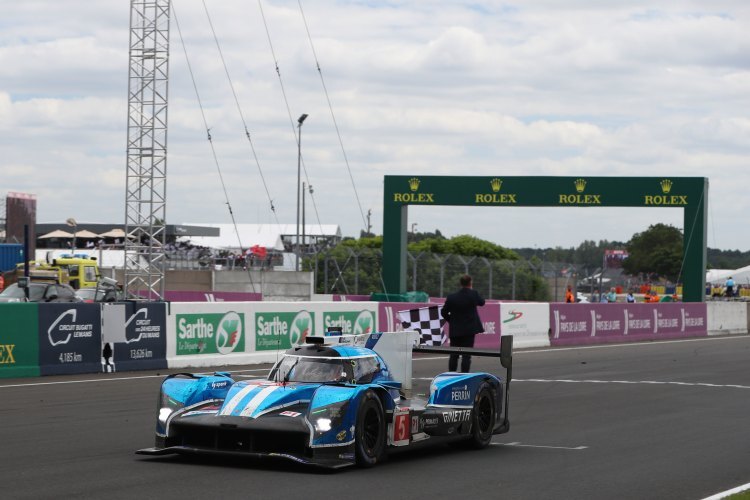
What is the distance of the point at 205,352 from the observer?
20.8m

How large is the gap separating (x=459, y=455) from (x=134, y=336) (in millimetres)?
10520

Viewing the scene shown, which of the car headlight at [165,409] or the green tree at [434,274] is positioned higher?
the green tree at [434,274]

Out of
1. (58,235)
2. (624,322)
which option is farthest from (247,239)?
(624,322)

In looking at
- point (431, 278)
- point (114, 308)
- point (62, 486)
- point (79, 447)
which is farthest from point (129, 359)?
point (431, 278)

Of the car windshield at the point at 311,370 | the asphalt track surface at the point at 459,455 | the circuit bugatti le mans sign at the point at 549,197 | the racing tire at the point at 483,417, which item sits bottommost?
the asphalt track surface at the point at 459,455

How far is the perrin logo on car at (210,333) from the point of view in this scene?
20453mm

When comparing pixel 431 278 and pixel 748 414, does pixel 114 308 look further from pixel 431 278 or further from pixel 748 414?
pixel 431 278

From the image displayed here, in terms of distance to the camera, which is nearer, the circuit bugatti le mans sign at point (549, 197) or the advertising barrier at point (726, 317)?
the circuit bugatti le mans sign at point (549, 197)

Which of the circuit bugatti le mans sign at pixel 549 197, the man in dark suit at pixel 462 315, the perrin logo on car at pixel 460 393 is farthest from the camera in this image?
the circuit bugatti le mans sign at pixel 549 197

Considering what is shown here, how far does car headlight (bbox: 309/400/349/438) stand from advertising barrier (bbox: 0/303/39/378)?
33.6 feet

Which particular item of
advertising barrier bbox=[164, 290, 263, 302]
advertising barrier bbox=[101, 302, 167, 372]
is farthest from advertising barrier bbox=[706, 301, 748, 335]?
advertising barrier bbox=[101, 302, 167, 372]

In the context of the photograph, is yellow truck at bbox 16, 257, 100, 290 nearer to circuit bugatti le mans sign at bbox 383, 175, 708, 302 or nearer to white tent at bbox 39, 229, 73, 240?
circuit bugatti le mans sign at bbox 383, 175, 708, 302

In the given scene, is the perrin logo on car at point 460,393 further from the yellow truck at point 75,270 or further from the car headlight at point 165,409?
the yellow truck at point 75,270

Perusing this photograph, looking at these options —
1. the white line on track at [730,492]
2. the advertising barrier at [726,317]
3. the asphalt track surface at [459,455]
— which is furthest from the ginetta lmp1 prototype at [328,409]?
the advertising barrier at [726,317]
